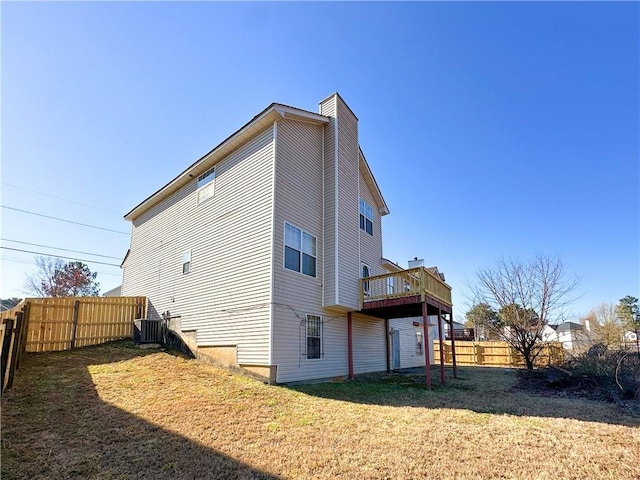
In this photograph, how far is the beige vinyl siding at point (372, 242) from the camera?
15.4m

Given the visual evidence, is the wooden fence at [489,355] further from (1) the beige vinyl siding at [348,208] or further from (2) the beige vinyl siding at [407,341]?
(1) the beige vinyl siding at [348,208]

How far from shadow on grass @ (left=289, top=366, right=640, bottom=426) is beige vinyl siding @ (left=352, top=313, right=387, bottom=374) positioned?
2.20 meters

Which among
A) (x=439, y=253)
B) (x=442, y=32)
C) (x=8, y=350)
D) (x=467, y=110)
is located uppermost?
(x=442, y=32)

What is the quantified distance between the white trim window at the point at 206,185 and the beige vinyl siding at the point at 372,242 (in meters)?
6.24

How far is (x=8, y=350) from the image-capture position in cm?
633

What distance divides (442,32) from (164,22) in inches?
327

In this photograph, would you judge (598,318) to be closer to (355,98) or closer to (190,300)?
(355,98)

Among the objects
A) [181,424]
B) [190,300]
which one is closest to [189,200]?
[190,300]

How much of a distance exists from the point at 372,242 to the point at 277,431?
11.4m

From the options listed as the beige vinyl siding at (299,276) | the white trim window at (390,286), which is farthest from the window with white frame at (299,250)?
the white trim window at (390,286)

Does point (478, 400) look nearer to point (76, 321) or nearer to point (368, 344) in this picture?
point (368, 344)

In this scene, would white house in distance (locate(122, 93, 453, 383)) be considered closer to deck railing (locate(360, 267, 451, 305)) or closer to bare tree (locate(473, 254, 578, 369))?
deck railing (locate(360, 267, 451, 305))

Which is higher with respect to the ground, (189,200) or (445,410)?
(189,200)

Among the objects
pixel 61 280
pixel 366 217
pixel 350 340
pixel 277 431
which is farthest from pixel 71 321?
pixel 61 280
